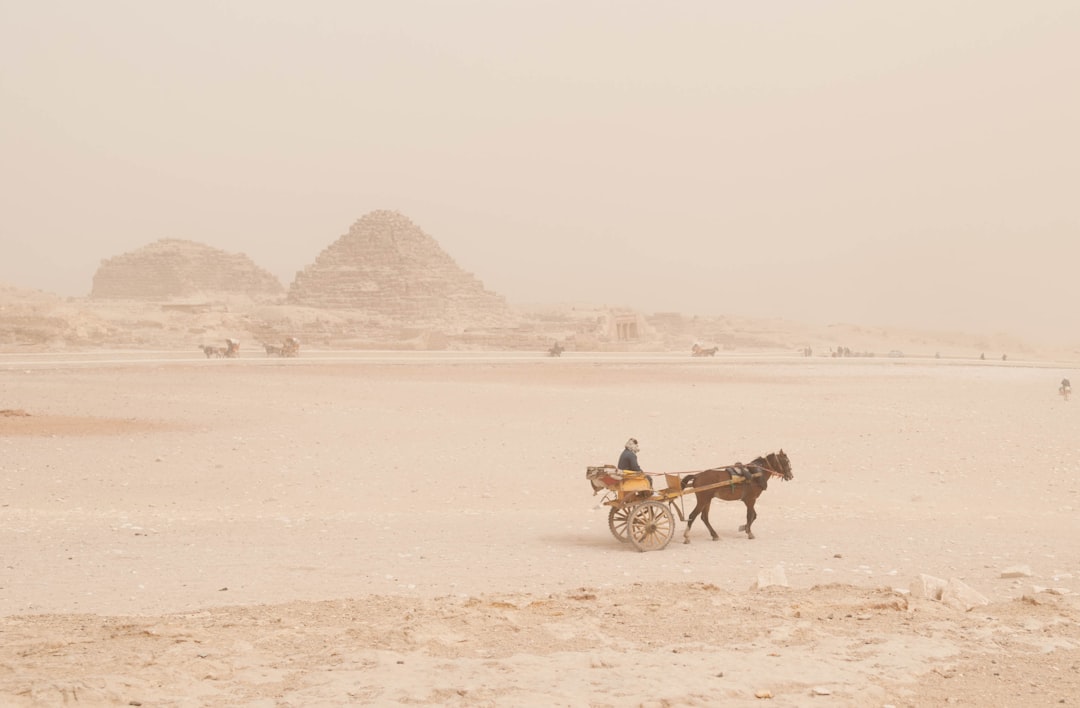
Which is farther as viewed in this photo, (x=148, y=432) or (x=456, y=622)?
(x=148, y=432)

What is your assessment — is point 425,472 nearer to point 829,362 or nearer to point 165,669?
point 165,669

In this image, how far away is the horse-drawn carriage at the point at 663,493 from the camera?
8617mm

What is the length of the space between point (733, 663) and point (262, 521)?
6436 millimetres

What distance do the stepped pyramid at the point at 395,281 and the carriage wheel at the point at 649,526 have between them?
56.1 m

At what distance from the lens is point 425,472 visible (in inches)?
518

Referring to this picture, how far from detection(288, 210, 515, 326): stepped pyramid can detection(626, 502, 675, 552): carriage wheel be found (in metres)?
56.1

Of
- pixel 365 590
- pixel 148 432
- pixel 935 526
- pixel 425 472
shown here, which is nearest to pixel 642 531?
pixel 365 590

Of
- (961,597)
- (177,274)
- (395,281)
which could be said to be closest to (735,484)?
(961,597)

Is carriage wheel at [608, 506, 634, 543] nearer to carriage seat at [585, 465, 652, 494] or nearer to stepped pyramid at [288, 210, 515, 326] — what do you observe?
carriage seat at [585, 465, 652, 494]

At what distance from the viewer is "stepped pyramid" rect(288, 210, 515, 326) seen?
68.7 m

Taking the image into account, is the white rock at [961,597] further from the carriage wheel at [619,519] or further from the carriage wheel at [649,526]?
the carriage wheel at [619,519]

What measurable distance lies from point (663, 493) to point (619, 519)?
510mm

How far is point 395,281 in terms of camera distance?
2798 inches

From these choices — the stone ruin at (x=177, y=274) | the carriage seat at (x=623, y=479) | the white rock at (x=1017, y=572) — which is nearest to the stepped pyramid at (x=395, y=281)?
the stone ruin at (x=177, y=274)
